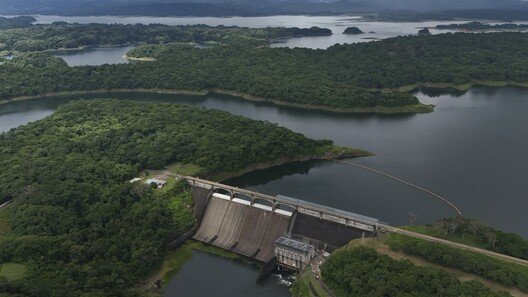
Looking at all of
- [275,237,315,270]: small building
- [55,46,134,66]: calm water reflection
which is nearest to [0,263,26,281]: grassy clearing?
[275,237,315,270]: small building

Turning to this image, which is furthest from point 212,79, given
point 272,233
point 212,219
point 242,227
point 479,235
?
point 479,235

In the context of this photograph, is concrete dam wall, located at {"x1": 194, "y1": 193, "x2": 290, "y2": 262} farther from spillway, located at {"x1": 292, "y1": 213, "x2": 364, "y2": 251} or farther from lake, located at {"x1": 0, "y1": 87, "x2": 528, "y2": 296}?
lake, located at {"x1": 0, "y1": 87, "x2": 528, "y2": 296}

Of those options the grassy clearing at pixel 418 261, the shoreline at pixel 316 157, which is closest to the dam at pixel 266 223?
the grassy clearing at pixel 418 261

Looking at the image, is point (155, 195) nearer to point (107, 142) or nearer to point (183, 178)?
point (183, 178)

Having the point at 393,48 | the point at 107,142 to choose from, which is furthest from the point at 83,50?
the point at 107,142

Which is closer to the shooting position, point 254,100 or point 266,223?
point 266,223

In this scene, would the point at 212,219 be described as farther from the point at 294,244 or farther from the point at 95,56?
the point at 95,56

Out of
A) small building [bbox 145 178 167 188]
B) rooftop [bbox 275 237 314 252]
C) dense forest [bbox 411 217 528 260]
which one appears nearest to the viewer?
dense forest [bbox 411 217 528 260]
